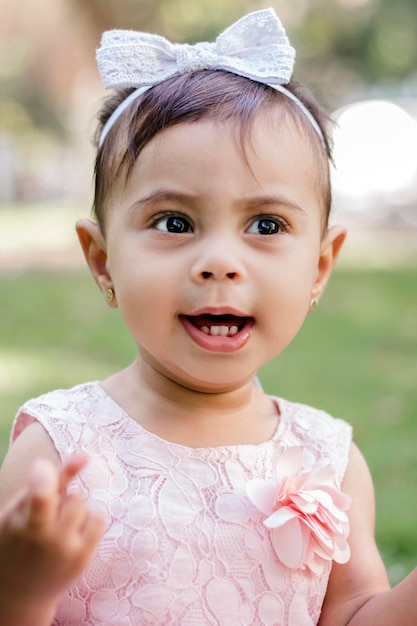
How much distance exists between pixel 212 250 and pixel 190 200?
0.35 feet

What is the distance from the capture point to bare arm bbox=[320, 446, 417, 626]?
1688 mm

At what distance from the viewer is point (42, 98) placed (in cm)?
2022

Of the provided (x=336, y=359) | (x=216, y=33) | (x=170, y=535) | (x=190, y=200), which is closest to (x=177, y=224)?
(x=190, y=200)

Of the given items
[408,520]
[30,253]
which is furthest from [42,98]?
[408,520]

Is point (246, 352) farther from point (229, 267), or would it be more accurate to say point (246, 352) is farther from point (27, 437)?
point (27, 437)

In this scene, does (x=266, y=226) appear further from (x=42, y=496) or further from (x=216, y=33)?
(x=216, y=33)

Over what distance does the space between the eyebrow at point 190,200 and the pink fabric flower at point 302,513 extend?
0.45m

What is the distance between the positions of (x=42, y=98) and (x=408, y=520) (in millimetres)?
18525

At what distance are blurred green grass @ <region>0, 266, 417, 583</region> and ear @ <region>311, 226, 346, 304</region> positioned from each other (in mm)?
966

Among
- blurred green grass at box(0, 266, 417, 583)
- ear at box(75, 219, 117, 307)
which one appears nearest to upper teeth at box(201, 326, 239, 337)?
ear at box(75, 219, 117, 307)

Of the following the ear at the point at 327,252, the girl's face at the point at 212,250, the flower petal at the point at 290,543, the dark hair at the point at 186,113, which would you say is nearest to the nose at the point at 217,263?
the girl's face at the point at 212,250

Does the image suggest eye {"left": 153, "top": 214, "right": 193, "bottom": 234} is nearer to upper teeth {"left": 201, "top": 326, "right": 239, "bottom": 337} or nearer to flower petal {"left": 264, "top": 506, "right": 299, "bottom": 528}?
upper teeth {"left": 201, "top": 326, "right": 239, "bottom": 337}

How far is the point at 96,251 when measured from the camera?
6.41 ft

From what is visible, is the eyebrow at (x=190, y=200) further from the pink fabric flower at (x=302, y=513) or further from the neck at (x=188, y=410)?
the pink fabric flower at (x=302, y=513)
